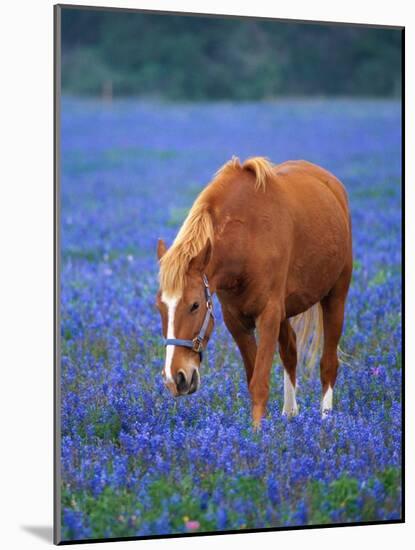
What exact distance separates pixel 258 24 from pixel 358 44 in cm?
70

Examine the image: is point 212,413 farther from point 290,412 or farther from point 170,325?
point 170,325

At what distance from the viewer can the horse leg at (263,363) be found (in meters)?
8.13

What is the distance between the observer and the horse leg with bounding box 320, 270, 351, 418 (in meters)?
9.11

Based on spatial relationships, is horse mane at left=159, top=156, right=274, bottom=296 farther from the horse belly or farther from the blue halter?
the horse belly

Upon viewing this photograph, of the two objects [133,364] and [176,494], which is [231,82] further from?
[176,494]

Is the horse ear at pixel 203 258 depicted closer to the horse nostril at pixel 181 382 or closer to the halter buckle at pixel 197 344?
the halter buckle at pixel 197 344

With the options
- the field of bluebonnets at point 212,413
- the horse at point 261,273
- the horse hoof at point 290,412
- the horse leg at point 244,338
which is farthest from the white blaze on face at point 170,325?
the horse hoof at point 290,412

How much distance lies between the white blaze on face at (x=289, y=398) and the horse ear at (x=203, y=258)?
143 centimetres

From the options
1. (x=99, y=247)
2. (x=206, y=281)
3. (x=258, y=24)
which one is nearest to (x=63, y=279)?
(x=99, y=247)

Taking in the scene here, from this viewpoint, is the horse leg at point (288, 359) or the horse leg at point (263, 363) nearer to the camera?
the horse leg at point (263, 363)

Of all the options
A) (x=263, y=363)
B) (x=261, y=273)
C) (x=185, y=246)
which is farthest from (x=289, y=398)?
(x=185, y=246)

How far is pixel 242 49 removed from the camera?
31.8ft

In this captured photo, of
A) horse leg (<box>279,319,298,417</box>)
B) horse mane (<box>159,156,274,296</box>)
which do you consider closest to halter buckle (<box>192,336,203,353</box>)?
horse mane (<box>159,156,274,296</box>)

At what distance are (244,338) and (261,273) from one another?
1.72ft
